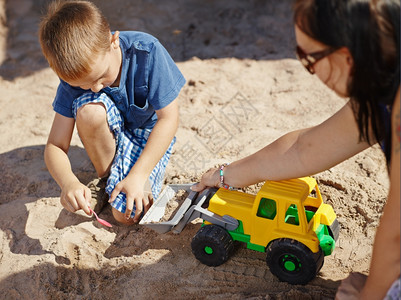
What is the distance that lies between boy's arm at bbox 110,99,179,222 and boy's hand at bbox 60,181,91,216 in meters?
0.11

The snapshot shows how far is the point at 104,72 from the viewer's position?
7.13 feet

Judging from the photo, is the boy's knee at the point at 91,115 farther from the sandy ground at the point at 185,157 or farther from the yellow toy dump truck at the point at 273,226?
the yellow toy dump truck at the point at 273,226

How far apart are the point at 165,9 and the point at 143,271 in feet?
9.81

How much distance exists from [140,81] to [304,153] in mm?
916

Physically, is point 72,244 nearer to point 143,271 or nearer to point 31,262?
point 31,262

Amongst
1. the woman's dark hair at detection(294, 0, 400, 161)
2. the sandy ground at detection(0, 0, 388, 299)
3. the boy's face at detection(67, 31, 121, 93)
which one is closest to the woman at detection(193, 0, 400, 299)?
the woman's dark hair at detection(294, 0, 400, 161)

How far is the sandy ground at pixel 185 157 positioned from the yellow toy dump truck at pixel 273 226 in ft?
0.31

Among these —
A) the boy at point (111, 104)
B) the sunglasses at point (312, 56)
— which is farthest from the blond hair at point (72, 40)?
the sunglasses at point (312, 56)

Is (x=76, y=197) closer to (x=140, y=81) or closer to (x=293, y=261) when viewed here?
(x=140, y=81)

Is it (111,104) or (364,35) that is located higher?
(364,35)

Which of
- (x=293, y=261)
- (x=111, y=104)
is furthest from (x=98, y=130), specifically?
(x=293, y=261)

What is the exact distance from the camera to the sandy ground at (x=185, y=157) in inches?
80.4

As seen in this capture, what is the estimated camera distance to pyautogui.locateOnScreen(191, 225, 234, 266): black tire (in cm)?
197

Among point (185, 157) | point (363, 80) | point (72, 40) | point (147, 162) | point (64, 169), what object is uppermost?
point (363, 80)
